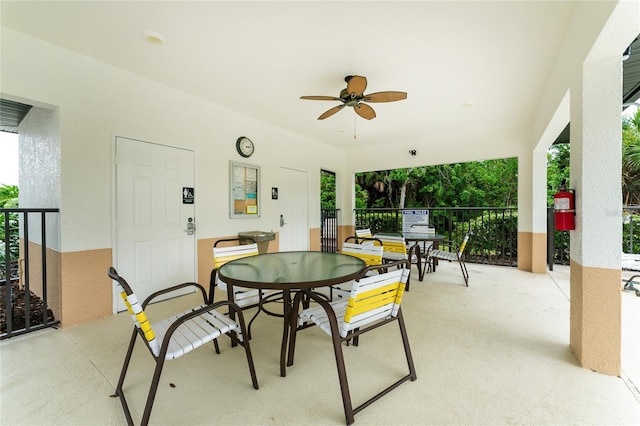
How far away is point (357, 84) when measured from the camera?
2695 mm

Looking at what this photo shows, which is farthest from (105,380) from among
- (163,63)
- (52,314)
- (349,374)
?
(163,63)

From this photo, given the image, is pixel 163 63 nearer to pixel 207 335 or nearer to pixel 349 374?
pixel 207 335

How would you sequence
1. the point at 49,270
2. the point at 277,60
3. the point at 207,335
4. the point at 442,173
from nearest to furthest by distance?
the point at 207,335 < the point at 277,60 < the point at 49,270 < the point at 442,173

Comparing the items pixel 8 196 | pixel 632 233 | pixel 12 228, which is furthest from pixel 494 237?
pixel 8 196

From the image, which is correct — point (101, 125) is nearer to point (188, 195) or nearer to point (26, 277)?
point (188, 195)

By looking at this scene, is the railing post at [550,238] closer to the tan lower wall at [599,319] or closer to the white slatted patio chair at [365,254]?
the tan lower wall at [599,319]

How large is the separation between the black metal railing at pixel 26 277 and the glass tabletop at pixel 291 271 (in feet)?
6.61

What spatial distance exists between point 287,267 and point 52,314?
9.92 ft

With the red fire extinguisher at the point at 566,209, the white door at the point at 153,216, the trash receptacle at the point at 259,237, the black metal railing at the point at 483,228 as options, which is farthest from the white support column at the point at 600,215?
the white door at the point at 153,216

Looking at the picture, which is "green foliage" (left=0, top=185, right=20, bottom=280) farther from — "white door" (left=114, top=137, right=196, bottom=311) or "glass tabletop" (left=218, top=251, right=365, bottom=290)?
"glass tabletop" (left=218, top=251, right=365, bottom=290)

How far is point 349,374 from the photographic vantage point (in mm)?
1880

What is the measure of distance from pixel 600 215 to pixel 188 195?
13.5 feet

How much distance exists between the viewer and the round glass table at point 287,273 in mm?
1661

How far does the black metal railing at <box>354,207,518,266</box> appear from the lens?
5555 mm
